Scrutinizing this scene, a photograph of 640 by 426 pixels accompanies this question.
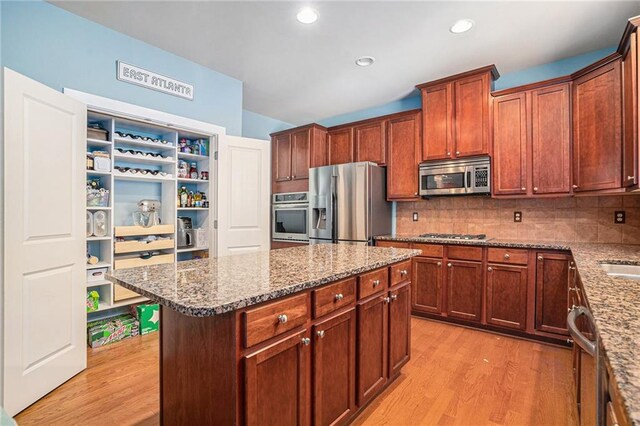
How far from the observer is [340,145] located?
4410 mm

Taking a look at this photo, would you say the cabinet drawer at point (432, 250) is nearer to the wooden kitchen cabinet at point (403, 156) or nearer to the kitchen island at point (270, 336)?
the wooden kitchen cabinet at point (403, 156)

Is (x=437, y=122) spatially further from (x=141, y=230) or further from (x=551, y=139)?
(x=141, y=230)

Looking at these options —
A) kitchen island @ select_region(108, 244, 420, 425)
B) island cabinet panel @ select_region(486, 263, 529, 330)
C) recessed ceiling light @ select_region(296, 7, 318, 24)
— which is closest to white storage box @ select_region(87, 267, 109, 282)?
kitchen island @ select_region(108, 244, 420, 425)

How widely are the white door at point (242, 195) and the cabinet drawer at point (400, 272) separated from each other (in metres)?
2.15

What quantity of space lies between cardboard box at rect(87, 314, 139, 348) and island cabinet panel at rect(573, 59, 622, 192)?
428 centimetres

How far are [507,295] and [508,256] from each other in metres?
0.37

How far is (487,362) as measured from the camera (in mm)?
2449

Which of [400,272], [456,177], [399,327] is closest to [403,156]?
[456,177]

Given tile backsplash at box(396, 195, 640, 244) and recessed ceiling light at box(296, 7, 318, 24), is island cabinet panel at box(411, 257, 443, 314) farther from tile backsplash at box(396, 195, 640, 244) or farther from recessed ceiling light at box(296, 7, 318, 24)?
recessed ceiling light at box(296, 7, 318, 24)

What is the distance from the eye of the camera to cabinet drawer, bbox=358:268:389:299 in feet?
5.67

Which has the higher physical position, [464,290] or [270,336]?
[270,336]

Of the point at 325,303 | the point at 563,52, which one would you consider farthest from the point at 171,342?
→ the point at 563,52

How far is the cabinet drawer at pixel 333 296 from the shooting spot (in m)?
1.43

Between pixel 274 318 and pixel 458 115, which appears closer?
pixel 274 318
